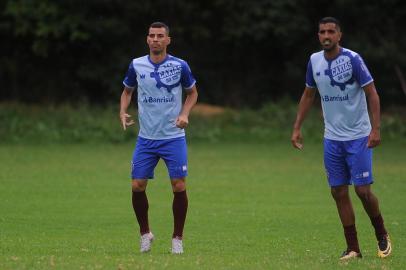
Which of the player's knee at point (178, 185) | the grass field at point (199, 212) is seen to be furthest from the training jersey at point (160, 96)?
the grass field at point (199, 212)

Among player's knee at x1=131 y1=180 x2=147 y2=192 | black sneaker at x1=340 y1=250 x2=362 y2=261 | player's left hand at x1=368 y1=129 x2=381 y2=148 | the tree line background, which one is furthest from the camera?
the tree line background

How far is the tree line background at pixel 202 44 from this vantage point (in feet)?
123

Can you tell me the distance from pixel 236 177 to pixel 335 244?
9644 millimetres

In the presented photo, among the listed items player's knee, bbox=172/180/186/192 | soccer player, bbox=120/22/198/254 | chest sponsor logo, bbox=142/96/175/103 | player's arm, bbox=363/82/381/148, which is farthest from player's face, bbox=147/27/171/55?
player's arm, bbox=363/82/381/148

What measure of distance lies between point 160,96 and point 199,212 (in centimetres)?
550

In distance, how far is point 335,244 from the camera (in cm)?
1212

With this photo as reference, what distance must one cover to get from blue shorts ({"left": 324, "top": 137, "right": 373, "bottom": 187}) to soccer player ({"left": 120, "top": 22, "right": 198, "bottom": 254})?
1587 millimetres

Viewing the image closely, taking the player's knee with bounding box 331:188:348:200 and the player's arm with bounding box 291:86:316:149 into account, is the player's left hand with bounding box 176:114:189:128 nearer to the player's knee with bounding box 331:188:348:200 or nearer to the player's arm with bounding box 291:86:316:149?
the player's arm with bounding box 291:86:316:149

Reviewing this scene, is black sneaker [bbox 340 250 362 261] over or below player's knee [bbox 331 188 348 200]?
below

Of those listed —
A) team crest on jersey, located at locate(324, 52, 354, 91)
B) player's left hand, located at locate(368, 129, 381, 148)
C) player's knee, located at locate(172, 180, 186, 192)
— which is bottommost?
player's knee, located at locate(172, 180, 186, 192)

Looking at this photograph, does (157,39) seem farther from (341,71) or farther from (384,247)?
(384,247)

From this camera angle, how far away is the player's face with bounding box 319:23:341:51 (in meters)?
9.98

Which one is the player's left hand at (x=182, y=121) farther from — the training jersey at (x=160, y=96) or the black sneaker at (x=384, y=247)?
the black sneaker at (x=384, y=247)

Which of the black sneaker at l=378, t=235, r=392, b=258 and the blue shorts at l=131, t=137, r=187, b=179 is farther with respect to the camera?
the blue shorts at l=131, t=137, r=187, b=179
